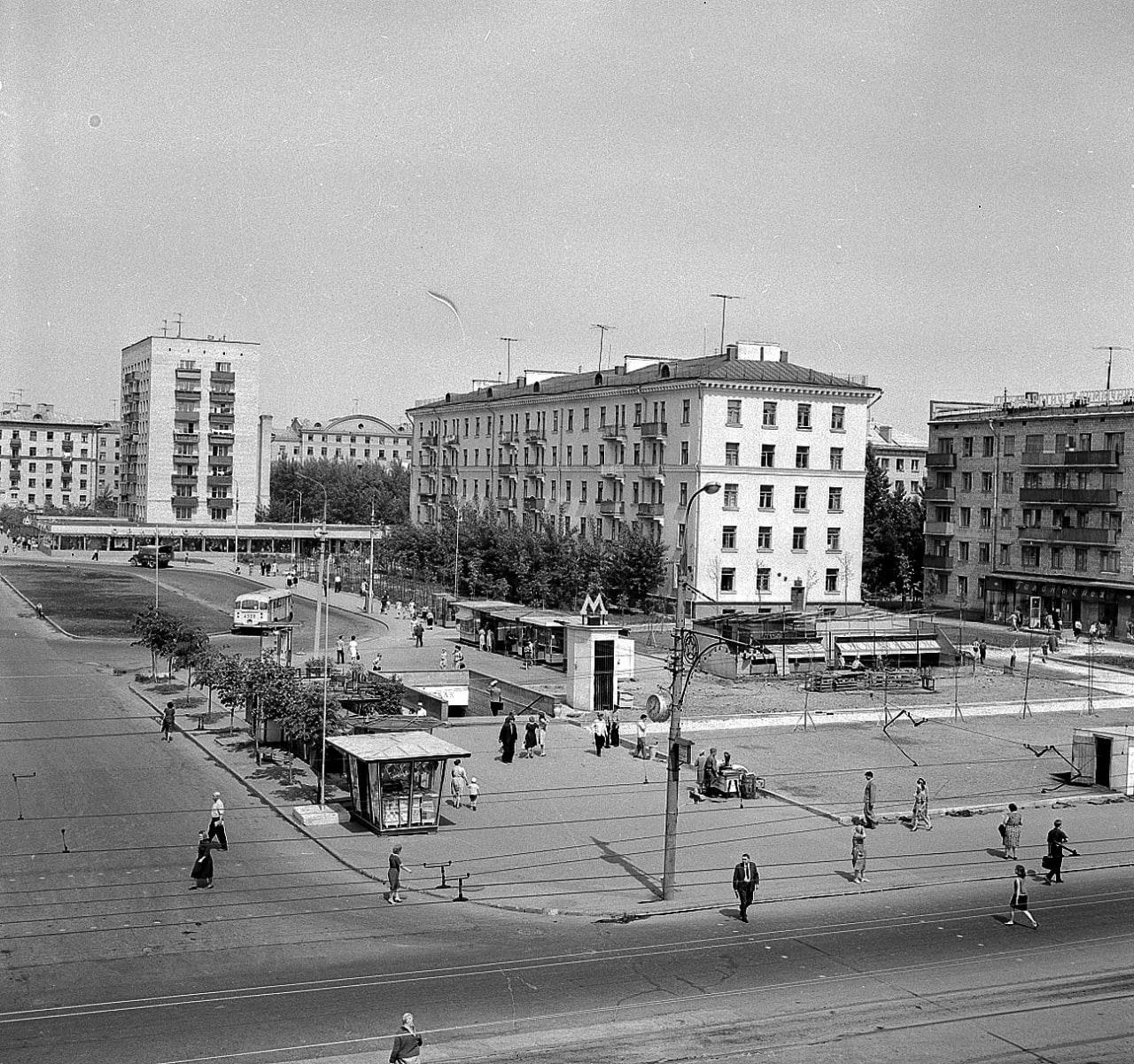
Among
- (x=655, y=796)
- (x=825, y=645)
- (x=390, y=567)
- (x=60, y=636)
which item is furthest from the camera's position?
(x=390, y=567)

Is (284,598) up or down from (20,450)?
down

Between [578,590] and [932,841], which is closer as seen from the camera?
[932,841]

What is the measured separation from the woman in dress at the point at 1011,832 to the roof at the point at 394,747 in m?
11.8

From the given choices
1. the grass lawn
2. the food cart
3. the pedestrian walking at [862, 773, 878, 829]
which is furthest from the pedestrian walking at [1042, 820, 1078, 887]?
the grass lawn

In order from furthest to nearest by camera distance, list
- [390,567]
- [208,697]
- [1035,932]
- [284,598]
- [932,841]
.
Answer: [390,567], [284,598], [208,697], [932,841], [1035,932]

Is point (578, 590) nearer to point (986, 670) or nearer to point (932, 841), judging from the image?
point (986, 670)

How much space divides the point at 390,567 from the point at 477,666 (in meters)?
48.9

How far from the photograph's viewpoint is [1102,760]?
118 ft

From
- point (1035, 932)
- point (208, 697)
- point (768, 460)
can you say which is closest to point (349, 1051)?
point (1035, 932)

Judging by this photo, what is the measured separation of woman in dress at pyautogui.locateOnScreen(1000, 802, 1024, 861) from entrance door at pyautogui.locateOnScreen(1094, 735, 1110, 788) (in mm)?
9412

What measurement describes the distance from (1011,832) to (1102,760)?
10.1 meters

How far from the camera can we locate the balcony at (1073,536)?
75625mm

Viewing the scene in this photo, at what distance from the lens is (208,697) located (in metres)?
46.2

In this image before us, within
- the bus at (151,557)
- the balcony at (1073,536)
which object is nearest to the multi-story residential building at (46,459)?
the bus at (151,557)
